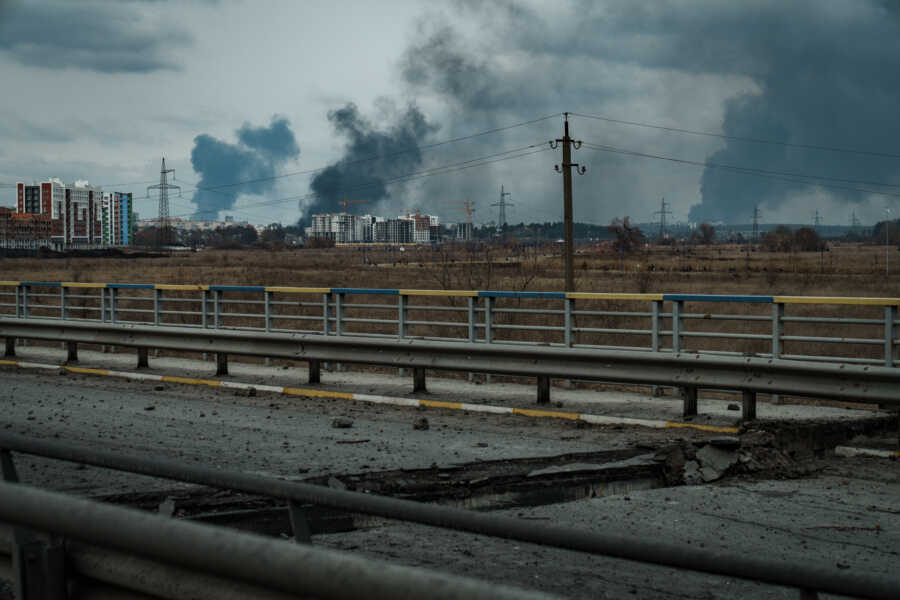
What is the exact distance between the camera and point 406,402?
13.5 meters

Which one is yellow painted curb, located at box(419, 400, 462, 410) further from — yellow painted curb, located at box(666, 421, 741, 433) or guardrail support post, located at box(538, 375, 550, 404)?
yellow painted curb, located at box(666, 421, 741, 433)

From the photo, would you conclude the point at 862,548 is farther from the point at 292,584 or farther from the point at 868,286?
the point at 868,286

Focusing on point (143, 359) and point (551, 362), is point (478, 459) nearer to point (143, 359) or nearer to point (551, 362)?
point (551, 362)

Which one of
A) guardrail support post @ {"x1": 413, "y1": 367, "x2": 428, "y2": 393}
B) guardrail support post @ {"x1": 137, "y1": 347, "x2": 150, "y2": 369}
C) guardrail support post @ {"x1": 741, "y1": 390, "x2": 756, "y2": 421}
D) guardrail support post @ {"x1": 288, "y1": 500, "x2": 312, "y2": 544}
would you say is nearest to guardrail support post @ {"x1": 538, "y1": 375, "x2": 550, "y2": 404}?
guardrail support post @ {"x1": 413, "y1": 367, "x2": 428, "y2": 393}

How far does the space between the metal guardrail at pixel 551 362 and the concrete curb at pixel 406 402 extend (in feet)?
2.35

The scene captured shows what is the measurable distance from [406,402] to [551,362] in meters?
2.10

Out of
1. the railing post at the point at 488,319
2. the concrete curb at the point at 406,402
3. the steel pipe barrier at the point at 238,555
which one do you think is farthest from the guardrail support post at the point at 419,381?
the steel pipe barrier at the point at 238,555

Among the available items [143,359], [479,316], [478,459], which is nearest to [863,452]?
[478,459]

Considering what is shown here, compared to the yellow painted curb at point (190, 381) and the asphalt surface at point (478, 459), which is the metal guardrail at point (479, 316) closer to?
the yellow painted curb at point (190, 381)

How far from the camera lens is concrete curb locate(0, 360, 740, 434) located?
11.6 metres

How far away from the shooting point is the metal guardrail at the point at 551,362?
35.8 feet

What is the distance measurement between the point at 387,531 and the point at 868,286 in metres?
56.8

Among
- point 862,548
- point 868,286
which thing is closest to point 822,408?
point 862,548

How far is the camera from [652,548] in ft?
8.63
